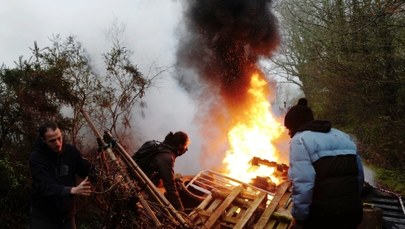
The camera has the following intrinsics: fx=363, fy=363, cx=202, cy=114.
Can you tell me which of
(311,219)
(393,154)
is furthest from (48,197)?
(393,154)

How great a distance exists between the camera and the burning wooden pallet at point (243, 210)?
4.51 m

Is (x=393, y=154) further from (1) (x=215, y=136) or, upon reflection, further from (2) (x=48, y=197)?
(2) (x=48, y=197)

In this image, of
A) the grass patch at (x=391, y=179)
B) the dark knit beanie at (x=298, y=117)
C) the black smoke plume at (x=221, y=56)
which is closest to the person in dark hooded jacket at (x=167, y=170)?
the dark knit beanie at (x=298, y=117)

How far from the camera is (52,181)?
3.57 m

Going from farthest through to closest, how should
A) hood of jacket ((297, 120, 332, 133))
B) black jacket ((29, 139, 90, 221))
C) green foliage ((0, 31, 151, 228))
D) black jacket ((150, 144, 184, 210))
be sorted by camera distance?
green foliage ((0, 31, 151, 228)) < black jacket ((150, 144, 184, 210)) < black jacket ((29, 139, 90, 221)) < hood of jacket ((297, 120, 332, 133))

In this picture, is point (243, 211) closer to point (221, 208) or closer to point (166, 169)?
point (221, 208)

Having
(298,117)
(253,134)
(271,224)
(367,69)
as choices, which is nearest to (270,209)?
(271,224)

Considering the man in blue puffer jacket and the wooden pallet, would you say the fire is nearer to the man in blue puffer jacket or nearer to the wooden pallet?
the wooden pallet

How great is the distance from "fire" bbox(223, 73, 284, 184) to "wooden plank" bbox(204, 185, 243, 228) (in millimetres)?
2583

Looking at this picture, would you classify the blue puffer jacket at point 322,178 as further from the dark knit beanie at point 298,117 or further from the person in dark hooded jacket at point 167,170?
the person in dark hooded jacket at point 167,170

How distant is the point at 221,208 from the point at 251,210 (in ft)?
1.31

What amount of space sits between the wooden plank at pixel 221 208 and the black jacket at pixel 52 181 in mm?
1648

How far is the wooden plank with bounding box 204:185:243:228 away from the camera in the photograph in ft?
14.9

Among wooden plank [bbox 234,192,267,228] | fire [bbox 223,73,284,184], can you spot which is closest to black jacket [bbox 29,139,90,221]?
wooden plank [bbox 234,192,267,228]
